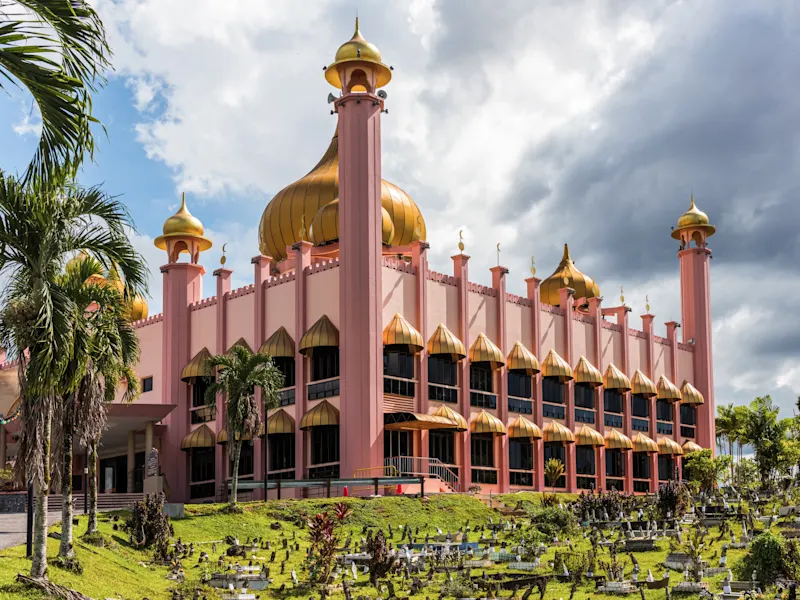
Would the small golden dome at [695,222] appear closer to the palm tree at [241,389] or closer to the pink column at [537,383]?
the pink column at [537,383]

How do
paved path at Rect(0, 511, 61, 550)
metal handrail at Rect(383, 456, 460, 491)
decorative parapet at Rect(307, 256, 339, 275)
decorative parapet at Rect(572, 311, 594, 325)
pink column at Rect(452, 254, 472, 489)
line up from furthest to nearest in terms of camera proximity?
decorative parapet at Rect(572, 311, 594, 325), pink column at Rect(452, 254, 472, 489), decorative parapet at Rect(307, 256, 339, 275), metal handrail at Rect(383, 456, 460, 491), paved path at Rect(0, 511, 61, 550)

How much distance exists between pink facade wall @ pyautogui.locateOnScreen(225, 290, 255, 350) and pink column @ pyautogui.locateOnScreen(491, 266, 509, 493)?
37.6ft

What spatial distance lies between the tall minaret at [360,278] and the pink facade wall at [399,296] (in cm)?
122

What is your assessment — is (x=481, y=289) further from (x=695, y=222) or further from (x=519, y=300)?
(x=695, y=222)

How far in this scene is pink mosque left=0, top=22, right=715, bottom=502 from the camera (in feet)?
153

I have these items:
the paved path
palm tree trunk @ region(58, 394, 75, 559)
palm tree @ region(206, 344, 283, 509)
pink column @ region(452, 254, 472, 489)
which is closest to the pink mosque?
pink column @ region(452, 254, 472, 489)

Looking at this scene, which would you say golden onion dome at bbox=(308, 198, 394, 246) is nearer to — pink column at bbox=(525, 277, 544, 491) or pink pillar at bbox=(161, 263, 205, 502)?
pink pillar at bbox=(161, 263, 205, 502)

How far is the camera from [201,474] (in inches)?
2114

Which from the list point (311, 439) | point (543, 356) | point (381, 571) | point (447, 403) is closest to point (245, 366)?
point (311, 439)

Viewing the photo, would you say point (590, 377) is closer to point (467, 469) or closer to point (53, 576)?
point (467, 469)

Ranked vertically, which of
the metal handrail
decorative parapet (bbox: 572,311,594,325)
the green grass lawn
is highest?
decorative parapet (bbox: 572,311,594,325)

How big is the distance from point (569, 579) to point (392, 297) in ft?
81.1

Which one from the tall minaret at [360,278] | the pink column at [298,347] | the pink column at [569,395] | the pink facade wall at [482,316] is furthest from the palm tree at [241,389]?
the pink column at [569,395]

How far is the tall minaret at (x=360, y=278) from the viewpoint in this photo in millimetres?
45281
